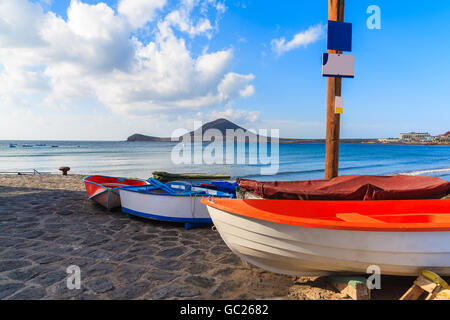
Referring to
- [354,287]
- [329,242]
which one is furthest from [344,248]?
[354,287]

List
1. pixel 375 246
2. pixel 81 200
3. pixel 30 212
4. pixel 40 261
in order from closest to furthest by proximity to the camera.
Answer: pixel 375 246 → pixel 40 261 → pixel 30 212 → pixel 81 200

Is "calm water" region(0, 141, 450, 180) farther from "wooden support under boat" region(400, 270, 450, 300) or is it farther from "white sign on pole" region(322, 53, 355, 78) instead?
"wooden support under boat" region(400, 270, 450, 300)

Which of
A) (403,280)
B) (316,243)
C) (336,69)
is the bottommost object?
(403,280)

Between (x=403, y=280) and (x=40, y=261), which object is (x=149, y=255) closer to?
(x=40, y=261)

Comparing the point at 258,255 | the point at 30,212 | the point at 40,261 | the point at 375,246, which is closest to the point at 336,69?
the point at 375,246

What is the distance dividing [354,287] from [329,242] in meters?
0.62

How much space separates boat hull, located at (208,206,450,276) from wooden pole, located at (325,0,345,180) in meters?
2.59

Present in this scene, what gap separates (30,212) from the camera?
7.20 m

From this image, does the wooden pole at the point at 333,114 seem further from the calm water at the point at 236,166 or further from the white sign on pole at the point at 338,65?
the calm water at the point at 236,166

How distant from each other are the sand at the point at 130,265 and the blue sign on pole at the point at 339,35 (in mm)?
4279

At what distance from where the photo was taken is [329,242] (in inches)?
125

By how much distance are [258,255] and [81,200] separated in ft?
24.5

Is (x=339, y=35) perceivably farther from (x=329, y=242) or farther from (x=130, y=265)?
(x=130, y=265)

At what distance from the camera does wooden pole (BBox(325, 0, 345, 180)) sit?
5.28 m
